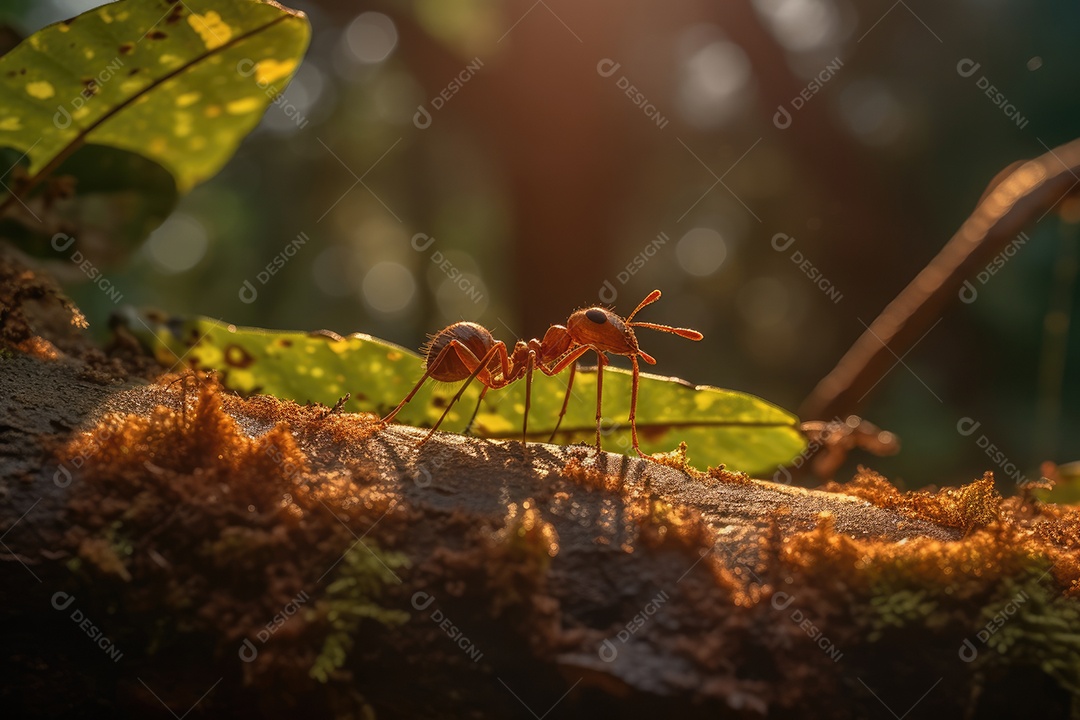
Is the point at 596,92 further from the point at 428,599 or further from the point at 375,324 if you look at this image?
the point at 375,324
